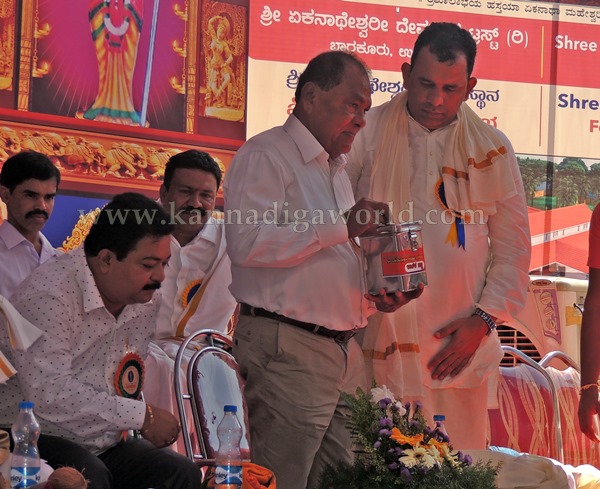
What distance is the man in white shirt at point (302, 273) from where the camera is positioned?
3131mm

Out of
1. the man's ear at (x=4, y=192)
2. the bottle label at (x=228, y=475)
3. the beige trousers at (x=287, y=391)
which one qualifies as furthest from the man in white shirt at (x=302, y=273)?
the man's ear at (x=4, y=192)

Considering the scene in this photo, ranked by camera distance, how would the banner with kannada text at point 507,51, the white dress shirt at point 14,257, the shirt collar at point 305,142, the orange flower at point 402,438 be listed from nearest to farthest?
the orange flower at point 402,438 < the shirt collar at point 305,142 < the white dress shirt at point 14,257 < the banner with kannada text at point 507,51

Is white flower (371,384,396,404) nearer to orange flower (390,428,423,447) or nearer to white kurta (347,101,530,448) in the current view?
orange flower (390,428,423,447)

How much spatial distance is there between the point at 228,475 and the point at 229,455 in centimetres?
13

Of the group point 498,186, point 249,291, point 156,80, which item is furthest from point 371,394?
point 156,80

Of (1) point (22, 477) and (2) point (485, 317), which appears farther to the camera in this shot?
(2) point (485, 317)

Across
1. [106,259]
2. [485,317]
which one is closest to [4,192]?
[106,259]

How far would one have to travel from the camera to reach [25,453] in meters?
2.62

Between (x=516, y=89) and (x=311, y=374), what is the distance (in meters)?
4.16

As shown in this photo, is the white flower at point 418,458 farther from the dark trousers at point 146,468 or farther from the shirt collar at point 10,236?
the shirt collar at point 10,236

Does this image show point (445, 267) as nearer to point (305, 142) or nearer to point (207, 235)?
point (305, 142)

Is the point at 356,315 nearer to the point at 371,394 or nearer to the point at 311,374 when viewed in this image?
the point at 311,374

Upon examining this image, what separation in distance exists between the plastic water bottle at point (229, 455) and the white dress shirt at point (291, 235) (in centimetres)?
37

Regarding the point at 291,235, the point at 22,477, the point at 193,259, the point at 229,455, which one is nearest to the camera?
Result: the point at 22,477
